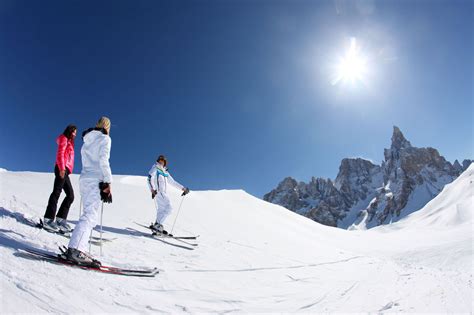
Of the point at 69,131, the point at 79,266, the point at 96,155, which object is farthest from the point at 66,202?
the point at 79,266

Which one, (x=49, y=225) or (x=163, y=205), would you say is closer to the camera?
(x=49, y=225)

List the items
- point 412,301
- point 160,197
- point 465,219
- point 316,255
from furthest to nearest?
point 465,219
point 316,255
point 160,197
point 412,301

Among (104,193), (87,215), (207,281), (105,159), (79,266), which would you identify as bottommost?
(79,266)

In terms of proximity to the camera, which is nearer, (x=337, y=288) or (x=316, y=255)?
(x=337, y=288)

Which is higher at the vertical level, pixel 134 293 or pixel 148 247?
pixel 148 247

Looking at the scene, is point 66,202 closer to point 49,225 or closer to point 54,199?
point 54,199

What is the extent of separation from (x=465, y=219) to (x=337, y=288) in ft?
124

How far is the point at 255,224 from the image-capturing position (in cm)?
1491

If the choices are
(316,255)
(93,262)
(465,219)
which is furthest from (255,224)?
(465,219)

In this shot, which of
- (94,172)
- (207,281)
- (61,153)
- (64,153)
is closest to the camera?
(94,172)

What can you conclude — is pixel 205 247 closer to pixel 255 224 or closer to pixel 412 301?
pixel 412 301

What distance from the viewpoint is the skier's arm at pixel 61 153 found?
23.8 feet

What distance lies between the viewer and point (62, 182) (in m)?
7.34

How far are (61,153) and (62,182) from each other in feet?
2.38
